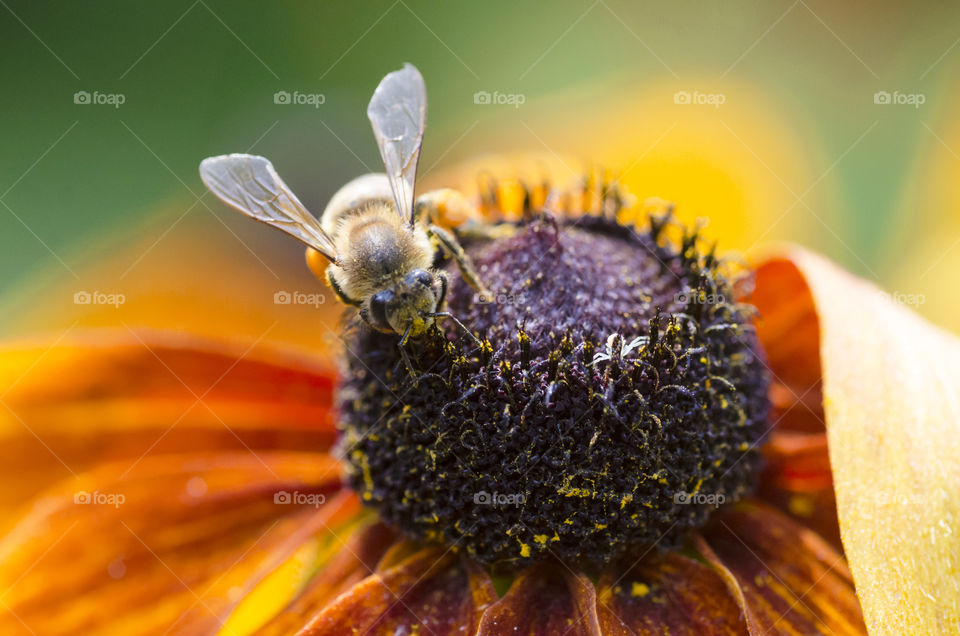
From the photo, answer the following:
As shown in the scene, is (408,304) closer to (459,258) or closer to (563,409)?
(459,258)

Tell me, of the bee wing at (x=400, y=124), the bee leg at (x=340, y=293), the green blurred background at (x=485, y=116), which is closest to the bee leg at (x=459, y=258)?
the bee wing at (x=400, y=124)

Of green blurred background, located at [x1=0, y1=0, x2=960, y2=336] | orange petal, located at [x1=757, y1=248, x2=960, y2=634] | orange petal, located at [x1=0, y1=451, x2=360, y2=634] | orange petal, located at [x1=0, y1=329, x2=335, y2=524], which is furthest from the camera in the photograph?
green blurred background, located at [x1=0, y1=0, x2=960, y2=336]

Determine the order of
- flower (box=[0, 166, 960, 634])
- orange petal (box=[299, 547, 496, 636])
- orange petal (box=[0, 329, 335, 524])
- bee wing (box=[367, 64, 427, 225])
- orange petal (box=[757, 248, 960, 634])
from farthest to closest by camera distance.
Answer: orange petal (box=[0, 329, 335, 524]) → bee wing (box=[367, 64, 427, 225]) → orange petal (box=[299, 547, 496, 636]) → flower (box=[0, 166, 960, 634]) → orange petal (box=[757, 248, 960, 634])

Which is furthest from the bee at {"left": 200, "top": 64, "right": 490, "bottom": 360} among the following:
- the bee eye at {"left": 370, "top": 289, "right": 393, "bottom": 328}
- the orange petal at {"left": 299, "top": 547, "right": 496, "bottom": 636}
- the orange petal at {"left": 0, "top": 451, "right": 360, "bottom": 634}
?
the orange petal at {"left": 0, "top": 451, "right": 360, "bottom": 634}

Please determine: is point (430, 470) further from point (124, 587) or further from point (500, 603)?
point (124, 587)

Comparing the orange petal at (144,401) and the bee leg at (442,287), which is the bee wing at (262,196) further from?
the orange petal at (144,401)

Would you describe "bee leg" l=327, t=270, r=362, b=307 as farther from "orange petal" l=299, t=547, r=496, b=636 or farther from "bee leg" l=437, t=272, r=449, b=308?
"orange petal" l=299, t=547, r=496, b=636

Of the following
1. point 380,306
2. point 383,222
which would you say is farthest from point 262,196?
point 380,306

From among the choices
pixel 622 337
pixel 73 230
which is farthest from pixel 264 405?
pixel 73 230
